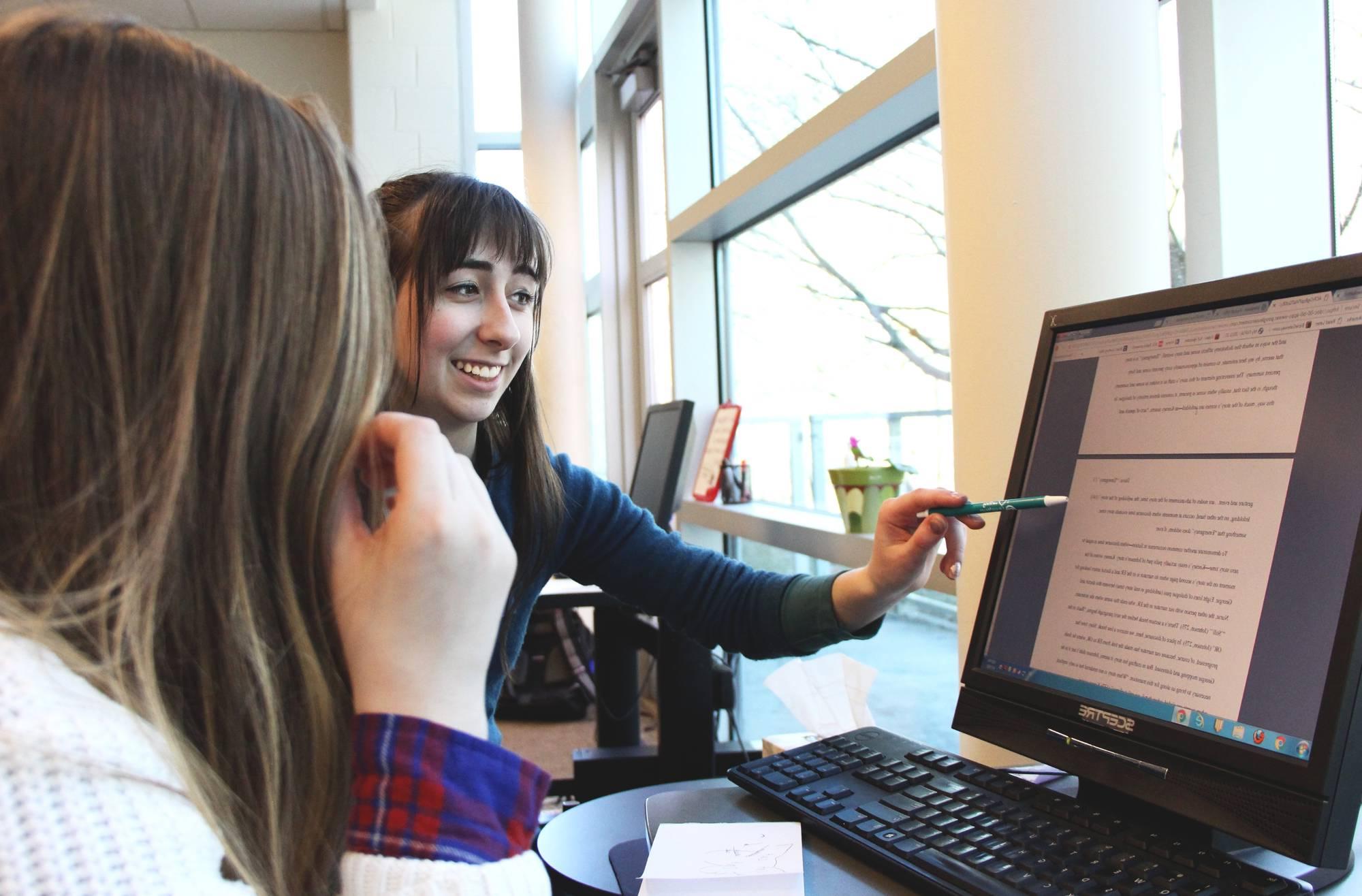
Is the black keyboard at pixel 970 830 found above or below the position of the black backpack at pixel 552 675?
above

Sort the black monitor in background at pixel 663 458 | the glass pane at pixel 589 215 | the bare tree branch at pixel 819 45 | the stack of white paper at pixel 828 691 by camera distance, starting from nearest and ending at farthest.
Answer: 1. the stack of white paper at pixel 828 691
2. the black monitor in background at pixel 663 458
3. the bare tree branch at pixel 819 45
4. the glass pane at pixel 589 215

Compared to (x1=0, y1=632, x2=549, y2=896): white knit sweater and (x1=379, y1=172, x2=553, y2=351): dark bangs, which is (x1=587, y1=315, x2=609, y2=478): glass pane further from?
(x1=0, y1=632, x2=549, y2=896): white knit sweater

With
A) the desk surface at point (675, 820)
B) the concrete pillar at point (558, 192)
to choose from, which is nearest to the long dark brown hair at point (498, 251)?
the desk surface at point (675, 820)

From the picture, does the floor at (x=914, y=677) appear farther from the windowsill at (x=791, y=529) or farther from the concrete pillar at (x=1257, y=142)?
the concrete pillar at (x=1257, y=142)

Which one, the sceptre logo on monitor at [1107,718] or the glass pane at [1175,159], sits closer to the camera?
the sceptre logo on monitor at [1107,718]

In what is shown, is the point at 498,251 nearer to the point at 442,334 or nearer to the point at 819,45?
the point at 442,334

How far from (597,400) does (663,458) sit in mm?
2354

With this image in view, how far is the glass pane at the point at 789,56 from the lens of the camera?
214 centimetres

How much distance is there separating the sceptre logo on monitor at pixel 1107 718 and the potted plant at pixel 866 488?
3.57ft

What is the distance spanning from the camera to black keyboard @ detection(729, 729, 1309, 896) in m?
0.59

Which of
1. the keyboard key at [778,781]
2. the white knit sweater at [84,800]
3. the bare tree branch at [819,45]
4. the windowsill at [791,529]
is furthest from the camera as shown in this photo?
the bare tree branch at [819,45]

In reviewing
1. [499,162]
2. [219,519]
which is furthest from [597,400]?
[219,519]

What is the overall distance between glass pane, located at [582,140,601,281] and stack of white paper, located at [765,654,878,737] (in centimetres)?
304

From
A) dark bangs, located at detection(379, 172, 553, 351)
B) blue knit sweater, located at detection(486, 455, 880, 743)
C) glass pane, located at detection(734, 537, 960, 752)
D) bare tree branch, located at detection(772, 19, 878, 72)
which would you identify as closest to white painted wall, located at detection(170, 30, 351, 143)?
bare tree branch, located at detection(772, 19, 878, 72)
